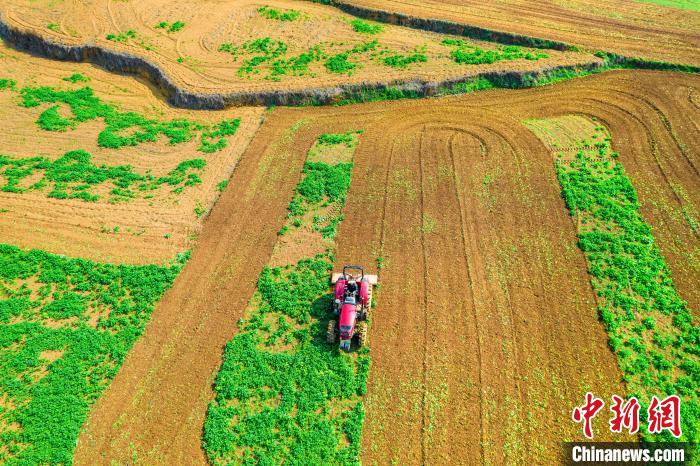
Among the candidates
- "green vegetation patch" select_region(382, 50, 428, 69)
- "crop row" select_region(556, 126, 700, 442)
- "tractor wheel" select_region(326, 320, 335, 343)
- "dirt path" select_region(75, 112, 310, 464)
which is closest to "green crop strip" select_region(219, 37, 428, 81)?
"green vegetation patch" select_region(382, 50, 428, 69)

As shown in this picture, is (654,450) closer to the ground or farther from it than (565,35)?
closer to the ground

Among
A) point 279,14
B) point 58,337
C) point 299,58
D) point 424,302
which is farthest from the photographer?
point 279,14

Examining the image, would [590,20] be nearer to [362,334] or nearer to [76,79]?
[362,334]

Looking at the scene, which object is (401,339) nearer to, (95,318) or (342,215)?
(342,215)

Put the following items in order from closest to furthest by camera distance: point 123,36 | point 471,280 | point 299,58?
point 471,280 < point 299,58 < point 123,36

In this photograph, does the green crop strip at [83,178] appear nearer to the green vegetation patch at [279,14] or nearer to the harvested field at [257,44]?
the harvested field at [257,44]

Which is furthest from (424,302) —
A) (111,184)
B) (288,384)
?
(111,184)

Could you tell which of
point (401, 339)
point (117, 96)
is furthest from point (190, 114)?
point (401, 339)
